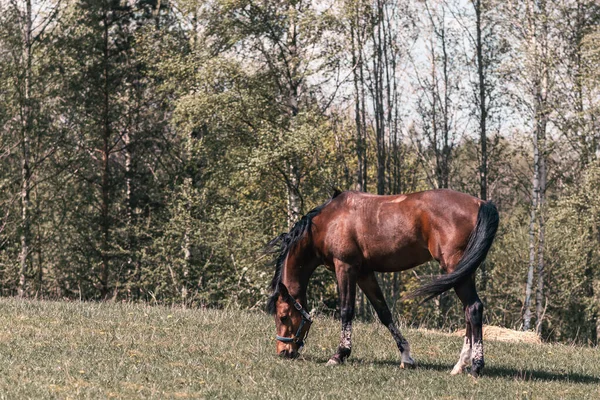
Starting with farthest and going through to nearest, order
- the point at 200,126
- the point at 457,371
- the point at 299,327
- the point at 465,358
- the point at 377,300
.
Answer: the point at 200,126
the point at 377,300
the point at 299,327
the point at 465,358
the point at 457,371

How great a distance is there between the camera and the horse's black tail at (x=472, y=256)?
8219 mm

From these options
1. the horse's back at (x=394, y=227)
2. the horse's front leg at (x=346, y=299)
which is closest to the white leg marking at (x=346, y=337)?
the horse's front leg at (x=346, y=299)

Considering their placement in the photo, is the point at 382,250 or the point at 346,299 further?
the point at 346,299

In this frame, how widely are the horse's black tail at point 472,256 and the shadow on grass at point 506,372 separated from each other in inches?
39.7

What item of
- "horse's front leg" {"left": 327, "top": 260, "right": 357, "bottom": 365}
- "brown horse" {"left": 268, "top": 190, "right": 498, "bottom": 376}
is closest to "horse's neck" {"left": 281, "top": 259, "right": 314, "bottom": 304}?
"brown horse" {"left": 268, "top": 190, "right": 498, "bottom": 376}

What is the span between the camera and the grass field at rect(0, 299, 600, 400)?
693 centimetres

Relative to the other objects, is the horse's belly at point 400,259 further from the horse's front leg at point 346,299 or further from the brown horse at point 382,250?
the horse's front leg at point 346,299

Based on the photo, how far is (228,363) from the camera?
27.0 ft

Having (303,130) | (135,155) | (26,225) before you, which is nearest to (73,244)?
(26,225)

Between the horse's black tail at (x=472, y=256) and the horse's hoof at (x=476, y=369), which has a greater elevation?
the horse's black tail at (x=472, y=256)

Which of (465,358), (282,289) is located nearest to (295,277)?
(282,289)

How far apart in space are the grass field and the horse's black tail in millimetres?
933

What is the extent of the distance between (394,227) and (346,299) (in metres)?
1.07

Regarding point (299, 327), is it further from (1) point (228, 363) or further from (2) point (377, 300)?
(1) point (228, 363)
